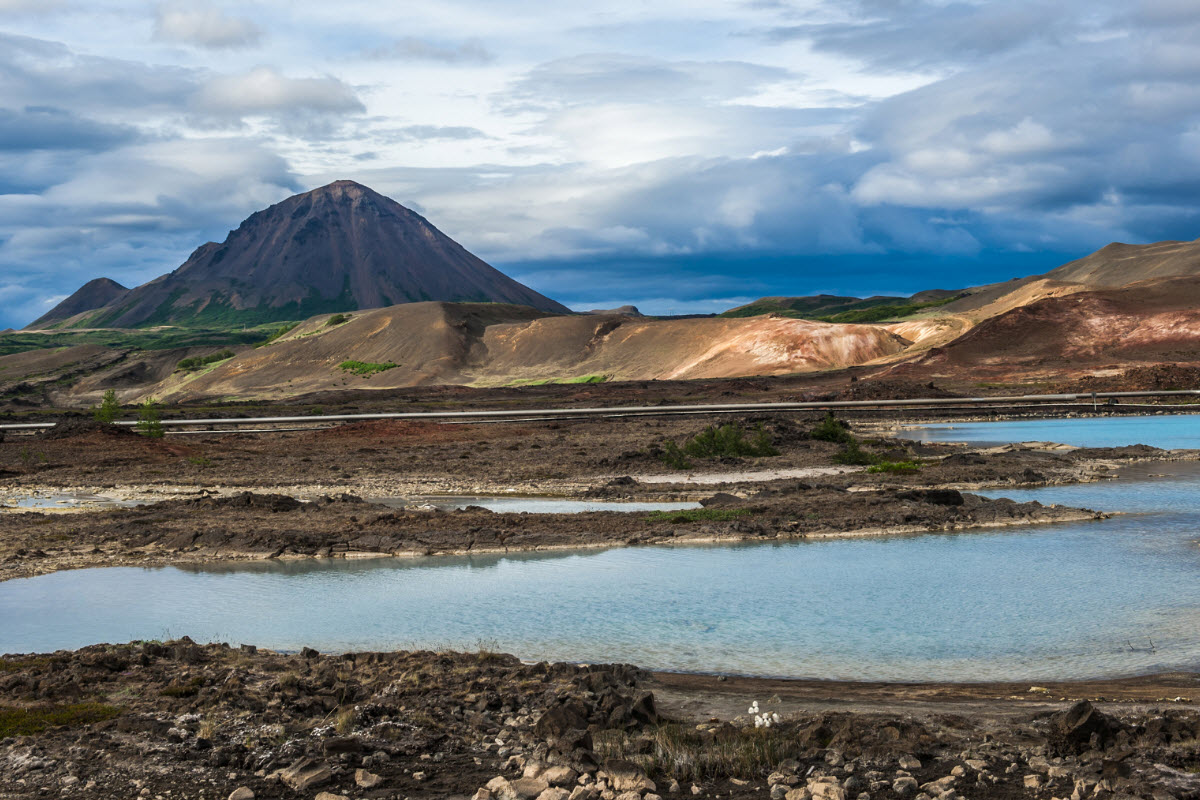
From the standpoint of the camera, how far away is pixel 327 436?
51375mm

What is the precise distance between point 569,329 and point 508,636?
368 feet

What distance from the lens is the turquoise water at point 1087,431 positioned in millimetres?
41500

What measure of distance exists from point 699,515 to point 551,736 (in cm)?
1410

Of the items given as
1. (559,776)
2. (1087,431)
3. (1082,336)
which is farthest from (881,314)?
(559,776)

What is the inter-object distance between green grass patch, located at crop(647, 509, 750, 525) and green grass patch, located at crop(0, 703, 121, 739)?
45.1 feet

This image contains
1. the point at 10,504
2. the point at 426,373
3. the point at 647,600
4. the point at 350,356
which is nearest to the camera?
the point at 647,600

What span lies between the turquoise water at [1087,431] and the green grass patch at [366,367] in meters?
77.7

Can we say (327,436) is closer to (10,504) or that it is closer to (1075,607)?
(10,504)

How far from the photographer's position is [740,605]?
15477 mm

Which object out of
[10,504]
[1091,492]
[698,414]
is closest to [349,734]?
[1091,492]

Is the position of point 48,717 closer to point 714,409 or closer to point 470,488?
point 470,488

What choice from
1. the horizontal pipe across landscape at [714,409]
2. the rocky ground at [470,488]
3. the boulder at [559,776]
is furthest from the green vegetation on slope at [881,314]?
the boulder at [559,776]

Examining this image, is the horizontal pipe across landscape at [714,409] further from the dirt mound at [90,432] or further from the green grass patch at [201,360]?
the green grass patch at [201,360]

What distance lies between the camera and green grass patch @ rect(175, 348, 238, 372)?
447 feet
